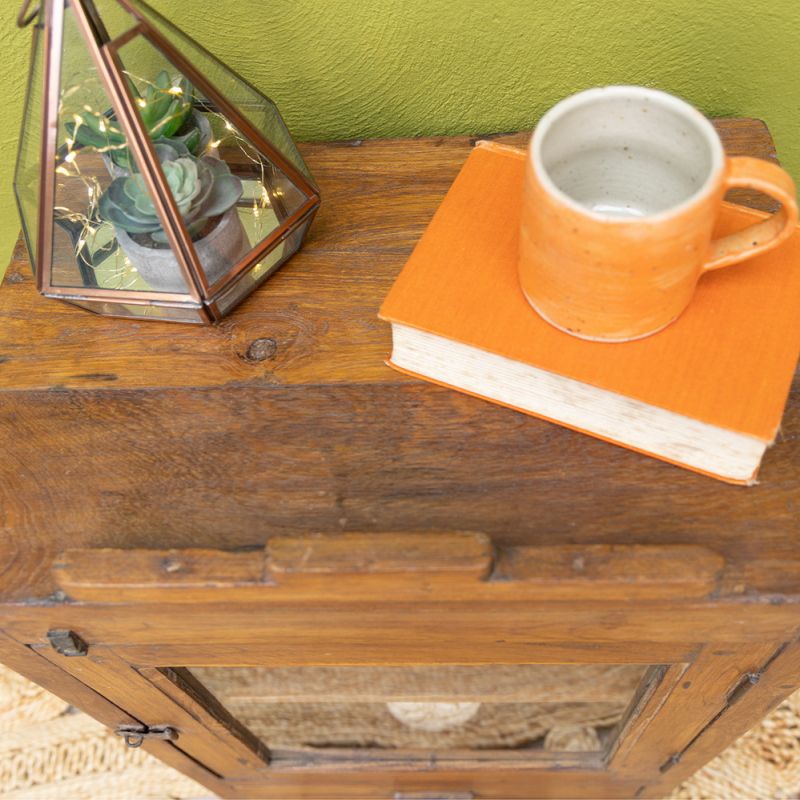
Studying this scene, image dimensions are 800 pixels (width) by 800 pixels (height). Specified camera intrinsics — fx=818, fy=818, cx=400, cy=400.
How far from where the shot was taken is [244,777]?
3.29 feet

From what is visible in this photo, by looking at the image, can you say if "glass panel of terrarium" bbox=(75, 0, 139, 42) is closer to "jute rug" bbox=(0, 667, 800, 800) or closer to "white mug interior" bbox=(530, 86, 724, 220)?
"white mug interior" bbox=(530, 86, 724, 220)

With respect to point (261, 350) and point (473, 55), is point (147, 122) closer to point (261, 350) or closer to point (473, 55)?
point (261, 350)

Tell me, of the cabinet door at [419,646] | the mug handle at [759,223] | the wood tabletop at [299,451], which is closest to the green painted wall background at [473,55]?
the wood tabletop at [299,451]

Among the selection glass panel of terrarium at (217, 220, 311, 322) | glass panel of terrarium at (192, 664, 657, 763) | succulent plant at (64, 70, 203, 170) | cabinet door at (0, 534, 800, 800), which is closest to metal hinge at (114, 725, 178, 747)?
cabinet door at (0, 534, 800, 800)

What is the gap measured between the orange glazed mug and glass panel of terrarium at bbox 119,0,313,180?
23cm

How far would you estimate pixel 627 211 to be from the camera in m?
0.57

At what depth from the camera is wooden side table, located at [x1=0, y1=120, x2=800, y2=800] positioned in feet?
1.71

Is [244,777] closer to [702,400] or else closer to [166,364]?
[166,364]

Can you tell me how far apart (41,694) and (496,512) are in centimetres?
88

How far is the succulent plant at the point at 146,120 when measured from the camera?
0.55 meters

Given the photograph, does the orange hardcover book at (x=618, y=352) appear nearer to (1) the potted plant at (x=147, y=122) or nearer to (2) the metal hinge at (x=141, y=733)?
(1) the potted plant at (x=147, y=122)

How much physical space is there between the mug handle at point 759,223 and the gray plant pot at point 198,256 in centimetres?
34

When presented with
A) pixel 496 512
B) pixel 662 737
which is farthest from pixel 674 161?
pixel 662 737

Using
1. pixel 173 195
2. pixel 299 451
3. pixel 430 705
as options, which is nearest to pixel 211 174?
pixel 173 195
